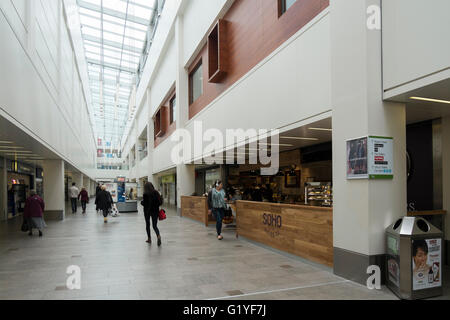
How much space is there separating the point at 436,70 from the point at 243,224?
630cm

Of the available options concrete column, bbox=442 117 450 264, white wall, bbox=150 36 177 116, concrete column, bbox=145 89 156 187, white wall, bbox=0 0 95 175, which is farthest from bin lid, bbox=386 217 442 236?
concrete column, bbox=145 89 156 187

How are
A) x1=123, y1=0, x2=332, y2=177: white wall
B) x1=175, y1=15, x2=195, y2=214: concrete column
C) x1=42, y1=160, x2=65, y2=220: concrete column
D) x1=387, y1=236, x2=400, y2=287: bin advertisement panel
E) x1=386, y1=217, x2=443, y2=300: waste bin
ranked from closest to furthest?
x1=386, y1=217, x2=443, y2=300: waste bin
x1=387, y1=236, x2=400, y2=287: bin advertisement panel
x1=123, y1=0, x2=332, y2=177: white wall
x1=42, y1=160, x2=65, y2=220: concrete column
x1=175, y1=15, x2=195, y2=214: concrete column

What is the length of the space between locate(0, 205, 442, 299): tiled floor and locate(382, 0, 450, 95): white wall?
3055 mm

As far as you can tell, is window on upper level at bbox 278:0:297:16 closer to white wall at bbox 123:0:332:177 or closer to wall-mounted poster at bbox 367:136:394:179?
white wall at bbox 123:0:332:177

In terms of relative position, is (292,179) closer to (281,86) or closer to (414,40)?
(281,86)

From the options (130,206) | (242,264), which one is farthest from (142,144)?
(242,264)

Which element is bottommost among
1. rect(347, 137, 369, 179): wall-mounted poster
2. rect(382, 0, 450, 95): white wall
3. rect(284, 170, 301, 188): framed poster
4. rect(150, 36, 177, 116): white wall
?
rect(284, 170, 301, 188): framed poster

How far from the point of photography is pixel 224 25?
39.5 ft

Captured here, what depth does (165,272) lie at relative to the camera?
5.57m

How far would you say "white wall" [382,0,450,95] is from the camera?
3.90 m

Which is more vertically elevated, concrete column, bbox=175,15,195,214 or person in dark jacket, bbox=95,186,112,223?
concrete column, bbox=175,15,195,214

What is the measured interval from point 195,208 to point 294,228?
8133 mm

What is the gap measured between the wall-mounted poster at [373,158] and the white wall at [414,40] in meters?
0.83

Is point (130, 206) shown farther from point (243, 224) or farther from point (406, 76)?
point (406, 76)
